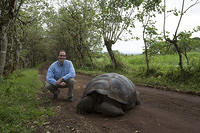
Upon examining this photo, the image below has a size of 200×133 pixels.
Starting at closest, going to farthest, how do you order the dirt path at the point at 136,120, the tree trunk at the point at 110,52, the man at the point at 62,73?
1. the dirt path at the point at 136,120
2. the man at the point at 62,73
3. the tree trunk at the point at 110,52

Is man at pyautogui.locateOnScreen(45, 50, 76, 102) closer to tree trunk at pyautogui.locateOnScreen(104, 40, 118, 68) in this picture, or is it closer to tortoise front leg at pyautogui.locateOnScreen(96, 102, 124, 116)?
tortoise front leg at pyautogui.locateOnScreen(96, 102, 124, 116)

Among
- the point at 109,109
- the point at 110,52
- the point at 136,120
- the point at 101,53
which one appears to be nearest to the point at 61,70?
the point at 109,109

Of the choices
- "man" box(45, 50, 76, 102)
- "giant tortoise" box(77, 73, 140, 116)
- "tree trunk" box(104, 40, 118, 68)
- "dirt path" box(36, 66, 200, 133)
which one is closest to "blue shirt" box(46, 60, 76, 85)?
"man" box(45, 50, 76, 102)

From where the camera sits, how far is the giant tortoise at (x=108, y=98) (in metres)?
3.65

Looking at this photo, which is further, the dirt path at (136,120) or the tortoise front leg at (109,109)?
the tortoise front leg at (109,109)

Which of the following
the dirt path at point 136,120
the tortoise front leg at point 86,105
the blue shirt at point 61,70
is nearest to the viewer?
A: the dirt path at point 136,120

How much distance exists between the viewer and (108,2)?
11.6m

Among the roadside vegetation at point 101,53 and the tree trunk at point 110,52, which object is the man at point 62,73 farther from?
the tree trunk at point 110,52

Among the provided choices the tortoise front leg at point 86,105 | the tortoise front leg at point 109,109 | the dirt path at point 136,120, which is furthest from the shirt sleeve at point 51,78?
the tortoise front leg at point 109,109

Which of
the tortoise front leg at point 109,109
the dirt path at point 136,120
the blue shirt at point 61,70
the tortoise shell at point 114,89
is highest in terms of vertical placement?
the blue shirt at point 61,70

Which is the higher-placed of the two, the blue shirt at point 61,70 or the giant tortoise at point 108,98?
the blue shirt at point 61,70

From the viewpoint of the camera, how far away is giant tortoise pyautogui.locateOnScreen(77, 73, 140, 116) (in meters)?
3.65

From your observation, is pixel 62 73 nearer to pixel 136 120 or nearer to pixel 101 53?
pixel 136 120

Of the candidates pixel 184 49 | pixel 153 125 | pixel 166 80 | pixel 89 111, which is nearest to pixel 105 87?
pixel 89 111
